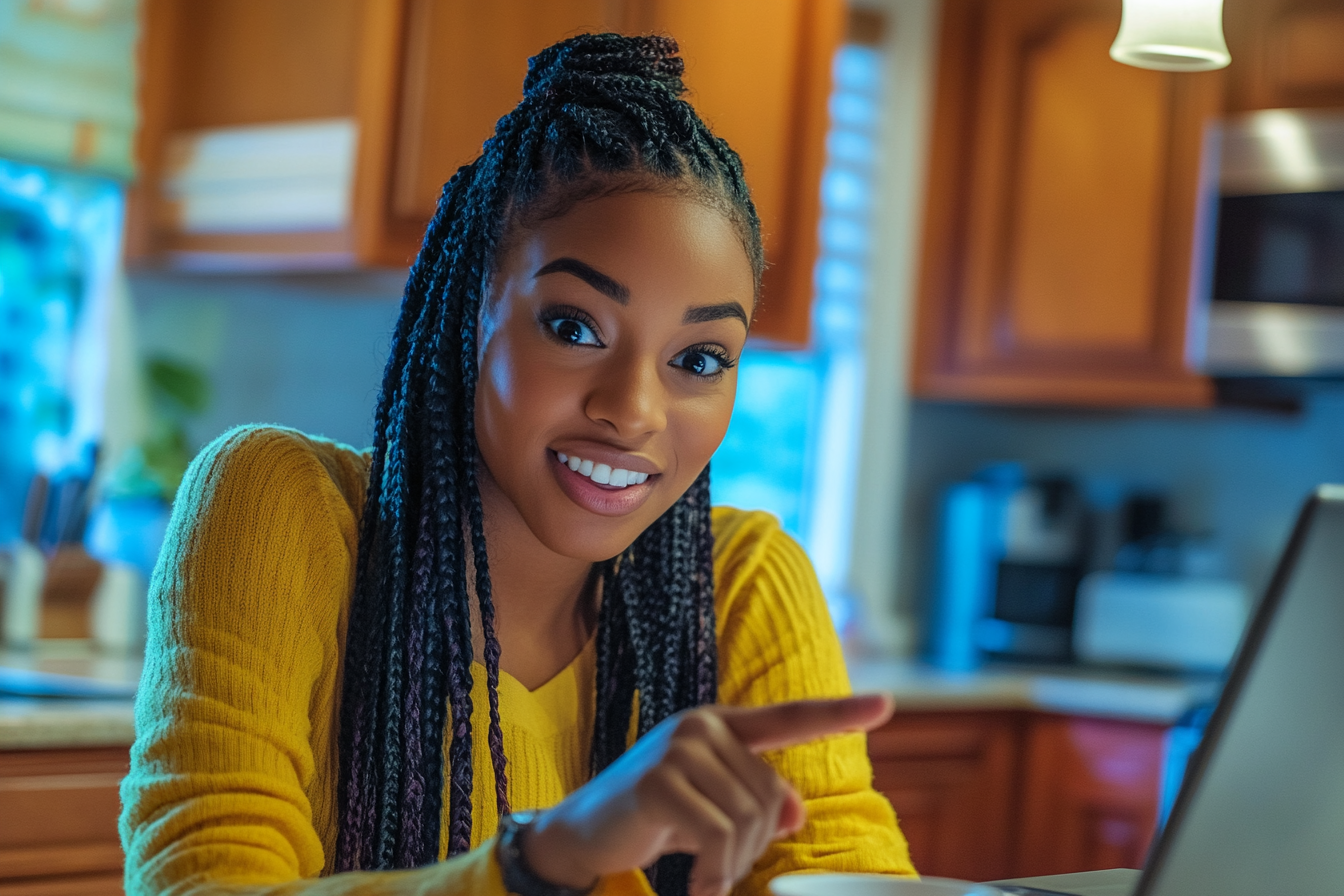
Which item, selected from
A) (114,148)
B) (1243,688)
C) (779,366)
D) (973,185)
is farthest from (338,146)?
→ (1243,688)

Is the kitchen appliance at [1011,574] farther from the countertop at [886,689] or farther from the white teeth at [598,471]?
the white teeth at [598,471]

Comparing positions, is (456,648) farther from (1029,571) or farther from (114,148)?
(1029,571)

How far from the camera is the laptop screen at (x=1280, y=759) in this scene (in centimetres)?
79

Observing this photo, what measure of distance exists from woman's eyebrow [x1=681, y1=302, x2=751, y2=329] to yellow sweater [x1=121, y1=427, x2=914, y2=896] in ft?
0.94

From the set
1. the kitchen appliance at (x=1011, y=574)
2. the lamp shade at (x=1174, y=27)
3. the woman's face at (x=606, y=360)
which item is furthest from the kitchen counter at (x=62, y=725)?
the kitchen appliance at (x=1011, y=574)

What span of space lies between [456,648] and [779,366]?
2314mm

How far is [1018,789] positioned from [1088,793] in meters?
0.14

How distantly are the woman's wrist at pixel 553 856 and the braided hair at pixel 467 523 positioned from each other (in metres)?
0.31

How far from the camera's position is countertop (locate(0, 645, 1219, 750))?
186 cm

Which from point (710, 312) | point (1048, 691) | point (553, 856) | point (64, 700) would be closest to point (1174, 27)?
point (710, 312)

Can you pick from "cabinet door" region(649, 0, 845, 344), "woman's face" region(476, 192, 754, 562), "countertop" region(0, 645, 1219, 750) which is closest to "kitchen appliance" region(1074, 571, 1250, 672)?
"countertop" region(0, 645, 1219, 750)

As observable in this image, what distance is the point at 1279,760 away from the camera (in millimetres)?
806

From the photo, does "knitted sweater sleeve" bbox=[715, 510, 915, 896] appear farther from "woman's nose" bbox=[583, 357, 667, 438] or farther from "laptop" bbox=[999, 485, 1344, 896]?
"laptop" bbox=[999, 485, 1344, 896]

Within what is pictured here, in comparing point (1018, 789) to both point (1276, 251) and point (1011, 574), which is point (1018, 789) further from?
point (1276, 251)
